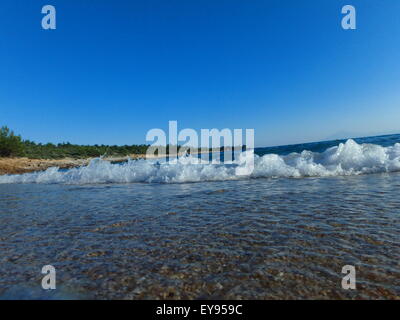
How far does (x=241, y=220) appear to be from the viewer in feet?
13.1

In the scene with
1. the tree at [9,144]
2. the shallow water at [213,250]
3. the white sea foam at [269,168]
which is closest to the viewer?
the shallow water at [213,250]

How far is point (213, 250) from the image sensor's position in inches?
112

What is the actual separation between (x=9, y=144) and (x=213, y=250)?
47.6m

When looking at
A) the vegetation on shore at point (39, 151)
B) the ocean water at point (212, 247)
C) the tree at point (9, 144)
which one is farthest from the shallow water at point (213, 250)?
the tree at point (9, 144)

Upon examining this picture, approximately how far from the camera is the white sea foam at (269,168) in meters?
9.38

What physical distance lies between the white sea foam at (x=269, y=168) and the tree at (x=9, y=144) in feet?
110

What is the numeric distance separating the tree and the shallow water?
43.0m

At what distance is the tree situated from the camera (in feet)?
126

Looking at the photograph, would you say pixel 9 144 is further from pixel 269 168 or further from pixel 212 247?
pixel 212 247

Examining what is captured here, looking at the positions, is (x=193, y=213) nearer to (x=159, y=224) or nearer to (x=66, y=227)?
(x=159, y=224)

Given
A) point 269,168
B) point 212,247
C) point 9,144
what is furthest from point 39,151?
point 212,247

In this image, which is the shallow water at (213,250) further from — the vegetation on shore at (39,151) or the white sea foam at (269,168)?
the vegetation on shore at (39,151)
